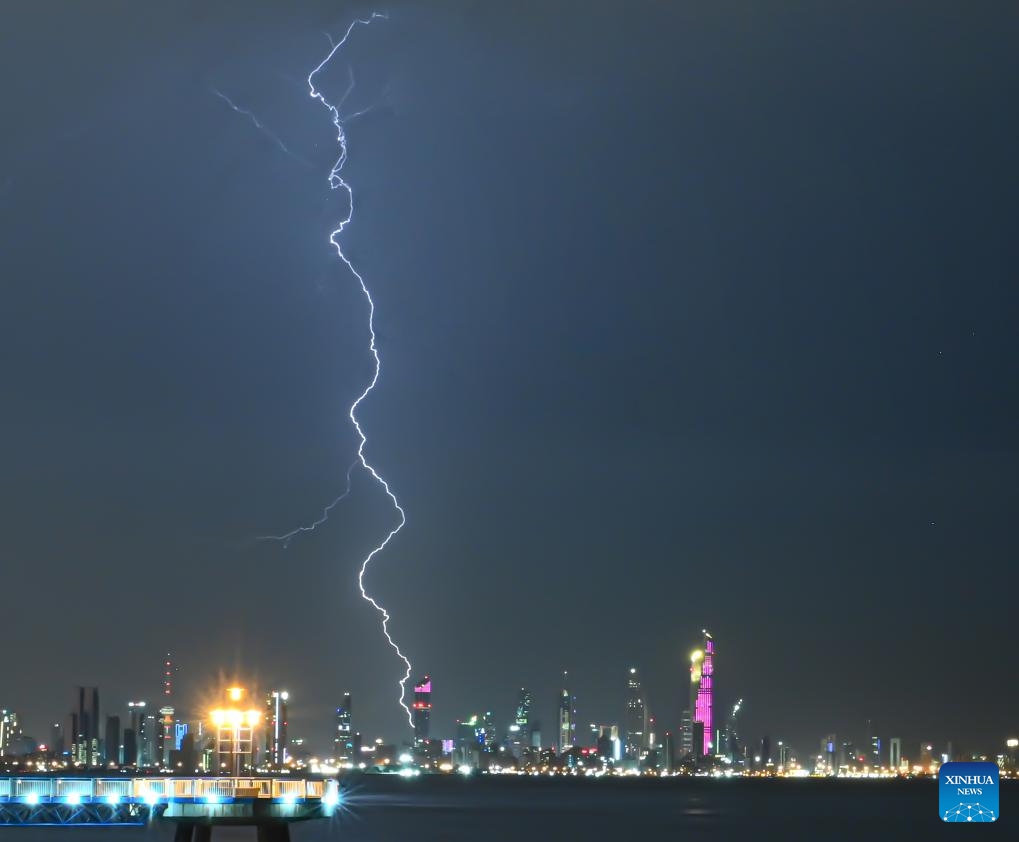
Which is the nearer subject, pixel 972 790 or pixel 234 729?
pixel 972 790

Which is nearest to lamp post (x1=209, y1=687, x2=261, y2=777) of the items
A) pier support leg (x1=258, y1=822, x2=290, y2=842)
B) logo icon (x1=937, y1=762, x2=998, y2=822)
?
pier support leg (x1=258, y1=822, x2=290, y2=842)

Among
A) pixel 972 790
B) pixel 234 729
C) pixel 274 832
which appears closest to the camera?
pixel 972 790

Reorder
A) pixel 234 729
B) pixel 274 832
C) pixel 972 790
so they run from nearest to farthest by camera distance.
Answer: pixel 972 790
pixel 274 832
pixel 234 729

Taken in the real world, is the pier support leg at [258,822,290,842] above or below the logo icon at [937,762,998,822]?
below

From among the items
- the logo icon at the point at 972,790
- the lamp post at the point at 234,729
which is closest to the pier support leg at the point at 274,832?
the lamp post at the point at 234,729

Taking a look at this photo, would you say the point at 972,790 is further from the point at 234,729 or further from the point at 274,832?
the point at 234,729

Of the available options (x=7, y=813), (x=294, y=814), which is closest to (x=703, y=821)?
(x=7, y=813)

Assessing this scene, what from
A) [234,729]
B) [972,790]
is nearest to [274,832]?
[234,729]

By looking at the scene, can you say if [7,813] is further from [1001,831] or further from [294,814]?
[1001,831]

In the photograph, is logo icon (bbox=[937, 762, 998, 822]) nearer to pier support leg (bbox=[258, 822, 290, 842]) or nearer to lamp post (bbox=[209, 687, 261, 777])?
pier support leg (bbox=[258, 822, 290, 842])
